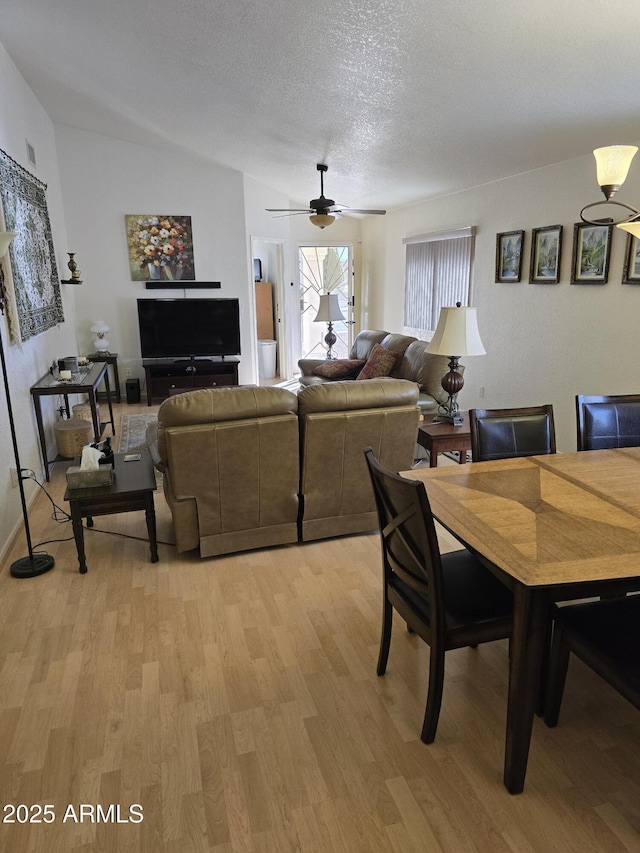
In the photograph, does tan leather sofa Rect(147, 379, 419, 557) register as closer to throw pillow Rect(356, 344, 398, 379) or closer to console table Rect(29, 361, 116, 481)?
console table Rect(29, 361, 116, 481)

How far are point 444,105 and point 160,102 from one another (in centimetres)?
273

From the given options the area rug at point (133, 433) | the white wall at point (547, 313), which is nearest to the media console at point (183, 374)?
the area rug at point (133, 433)

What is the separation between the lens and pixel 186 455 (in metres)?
2.63

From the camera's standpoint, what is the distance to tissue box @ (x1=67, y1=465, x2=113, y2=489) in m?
2.78

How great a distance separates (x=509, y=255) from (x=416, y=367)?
140 centimetres

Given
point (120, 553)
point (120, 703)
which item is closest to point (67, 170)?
point (120, 553)

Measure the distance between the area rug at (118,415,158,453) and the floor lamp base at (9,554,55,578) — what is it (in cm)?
204

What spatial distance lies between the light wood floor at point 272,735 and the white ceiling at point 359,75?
2.74 meters

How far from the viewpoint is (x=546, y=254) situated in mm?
4664

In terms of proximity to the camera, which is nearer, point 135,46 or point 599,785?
point 599,785

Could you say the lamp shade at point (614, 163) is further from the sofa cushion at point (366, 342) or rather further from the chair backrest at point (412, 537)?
the sofa cushion at point (366, 342)

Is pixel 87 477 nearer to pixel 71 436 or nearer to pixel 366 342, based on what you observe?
pixel 71 436

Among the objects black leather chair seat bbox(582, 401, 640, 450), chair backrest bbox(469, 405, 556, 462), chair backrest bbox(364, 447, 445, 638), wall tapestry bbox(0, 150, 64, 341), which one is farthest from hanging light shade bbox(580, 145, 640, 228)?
wall tapestry bbox(0, 150, 64, 341)

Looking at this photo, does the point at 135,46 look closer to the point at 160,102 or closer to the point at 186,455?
the point at 160,102
